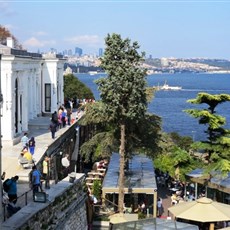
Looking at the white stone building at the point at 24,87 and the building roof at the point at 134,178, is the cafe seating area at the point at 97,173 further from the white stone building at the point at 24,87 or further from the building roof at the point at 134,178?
the white stone building at the point at 24,87

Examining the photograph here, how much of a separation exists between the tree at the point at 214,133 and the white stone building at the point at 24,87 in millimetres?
8401

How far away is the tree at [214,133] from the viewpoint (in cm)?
2164

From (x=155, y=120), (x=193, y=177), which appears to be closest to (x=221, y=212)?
(x=193, y=177)

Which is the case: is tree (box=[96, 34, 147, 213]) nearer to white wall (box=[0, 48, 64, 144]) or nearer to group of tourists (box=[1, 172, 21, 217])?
white wall (box=[0, 48, 64, 144])

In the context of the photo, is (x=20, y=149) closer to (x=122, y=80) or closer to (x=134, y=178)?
(x=134, y=178)

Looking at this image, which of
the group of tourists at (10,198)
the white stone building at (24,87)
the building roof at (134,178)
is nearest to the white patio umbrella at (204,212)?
the group of tourists at (10,198)

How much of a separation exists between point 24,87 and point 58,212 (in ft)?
47.7

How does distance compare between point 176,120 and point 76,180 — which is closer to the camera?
point 76,180

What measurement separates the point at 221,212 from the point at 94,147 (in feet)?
43.7

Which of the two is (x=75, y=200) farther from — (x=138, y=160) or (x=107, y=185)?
(x=138, y=160)

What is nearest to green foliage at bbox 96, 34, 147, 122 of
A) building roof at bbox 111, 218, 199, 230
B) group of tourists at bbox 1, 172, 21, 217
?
building roof at bbox 111, 218, 199, 230

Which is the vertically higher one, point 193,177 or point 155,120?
point 155,120

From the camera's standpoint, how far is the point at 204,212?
17156 millimetres

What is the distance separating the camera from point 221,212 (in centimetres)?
1709
